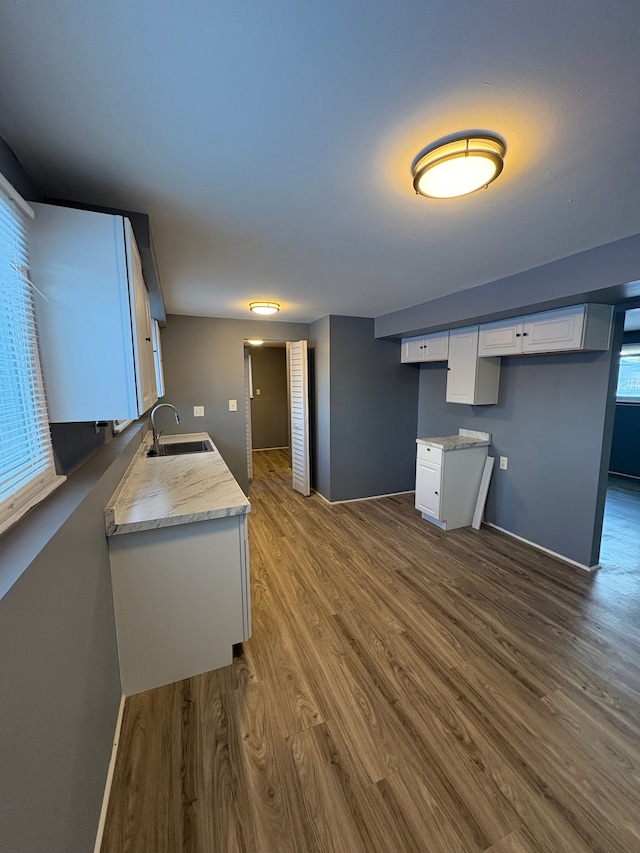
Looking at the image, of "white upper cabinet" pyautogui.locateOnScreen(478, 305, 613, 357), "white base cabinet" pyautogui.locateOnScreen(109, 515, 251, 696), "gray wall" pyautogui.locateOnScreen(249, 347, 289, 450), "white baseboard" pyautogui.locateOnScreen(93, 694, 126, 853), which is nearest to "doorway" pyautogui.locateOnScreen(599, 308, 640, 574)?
"white upper cabinet" pyautogui.locateOnScreen(478, 305, 613, 357)

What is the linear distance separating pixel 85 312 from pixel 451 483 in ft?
10.7

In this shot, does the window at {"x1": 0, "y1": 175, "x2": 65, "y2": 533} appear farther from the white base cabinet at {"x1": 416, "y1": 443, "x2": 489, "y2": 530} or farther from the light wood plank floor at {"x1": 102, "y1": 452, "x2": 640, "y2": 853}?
the white base cabinet at {"x1": 416, "y1": 443, "x2": 489, "y2": 530}

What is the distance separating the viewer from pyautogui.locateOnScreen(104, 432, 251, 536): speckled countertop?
1.51m

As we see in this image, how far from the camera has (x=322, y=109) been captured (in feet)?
3.00

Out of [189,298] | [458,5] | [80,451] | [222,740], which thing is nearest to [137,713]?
[222,740]

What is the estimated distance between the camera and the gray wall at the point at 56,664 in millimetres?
607

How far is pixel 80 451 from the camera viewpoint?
1.37 m

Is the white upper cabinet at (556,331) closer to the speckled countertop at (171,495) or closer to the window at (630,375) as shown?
the speckled countertop at (171,495)

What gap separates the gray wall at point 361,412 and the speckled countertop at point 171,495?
5.90ft

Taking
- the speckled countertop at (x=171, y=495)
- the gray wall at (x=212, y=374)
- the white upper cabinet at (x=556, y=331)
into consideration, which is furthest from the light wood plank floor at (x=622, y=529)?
the gray wall at (x=212, y=374)

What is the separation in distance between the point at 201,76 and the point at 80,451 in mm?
1335

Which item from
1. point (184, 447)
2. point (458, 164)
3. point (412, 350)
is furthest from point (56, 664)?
point (412, 350)

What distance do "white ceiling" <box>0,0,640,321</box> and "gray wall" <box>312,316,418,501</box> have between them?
2.25m

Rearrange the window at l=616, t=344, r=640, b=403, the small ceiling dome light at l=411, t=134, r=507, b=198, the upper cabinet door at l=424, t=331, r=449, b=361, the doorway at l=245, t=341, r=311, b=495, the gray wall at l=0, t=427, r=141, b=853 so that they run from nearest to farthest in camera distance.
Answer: the gray wall at l=0, t=427, r=141, b=853
the small ceiling dome light at l=411, t=134, r=507, b=198
the upper cabinet door at l=424, t=331, r=449, b=361
the window at l=616, t=344, r=640, b=403
the doorway at l=245, t=341, r=311, b=495
